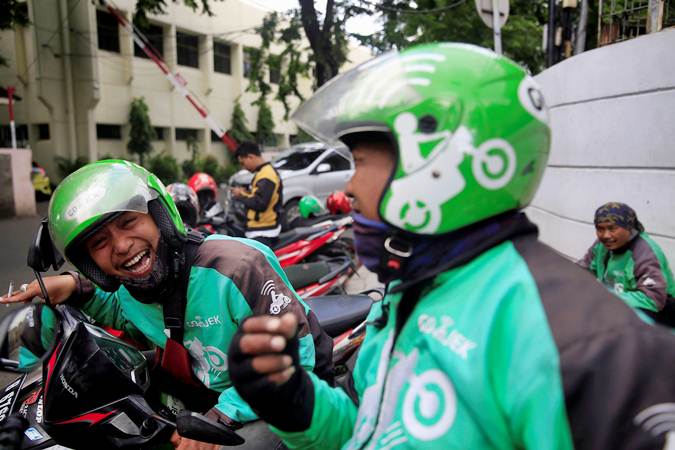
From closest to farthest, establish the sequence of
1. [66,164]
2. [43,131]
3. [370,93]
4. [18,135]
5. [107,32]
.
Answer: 1. [370,93]
2. [66,164]
3. [43,131]
4. [18,135]
5. [107,32]

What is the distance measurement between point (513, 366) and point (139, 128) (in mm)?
20682

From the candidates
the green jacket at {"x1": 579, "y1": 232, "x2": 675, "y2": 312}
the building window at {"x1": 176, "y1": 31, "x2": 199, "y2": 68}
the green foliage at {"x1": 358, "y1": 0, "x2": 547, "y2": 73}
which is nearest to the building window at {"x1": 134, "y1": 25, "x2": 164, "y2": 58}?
the building window at {"x1": 176, "y1": 31, "x2": 199, "y2": 68}

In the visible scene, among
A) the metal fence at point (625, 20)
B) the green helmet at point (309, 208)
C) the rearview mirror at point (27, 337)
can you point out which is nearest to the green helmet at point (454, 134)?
the rearview mirror at point (27, 337)

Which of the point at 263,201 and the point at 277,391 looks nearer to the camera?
the point at 277,391

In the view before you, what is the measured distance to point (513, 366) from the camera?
867mm

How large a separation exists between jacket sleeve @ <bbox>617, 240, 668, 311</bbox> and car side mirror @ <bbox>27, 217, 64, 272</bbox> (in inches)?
125

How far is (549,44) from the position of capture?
30.8 feet

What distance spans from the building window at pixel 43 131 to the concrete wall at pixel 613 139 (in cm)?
1693

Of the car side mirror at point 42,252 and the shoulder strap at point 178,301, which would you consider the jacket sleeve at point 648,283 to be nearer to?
the shoulder strap at point 178,301

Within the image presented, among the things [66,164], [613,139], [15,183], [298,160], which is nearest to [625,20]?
[613,139]

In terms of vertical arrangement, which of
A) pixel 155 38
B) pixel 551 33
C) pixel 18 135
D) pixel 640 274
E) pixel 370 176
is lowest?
pixel 640 274

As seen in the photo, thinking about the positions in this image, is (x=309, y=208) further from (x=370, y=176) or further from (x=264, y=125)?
(x=264, y=125)

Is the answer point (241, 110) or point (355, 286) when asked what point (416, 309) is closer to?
point (355, 286)

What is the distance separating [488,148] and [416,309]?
14.4 inches
